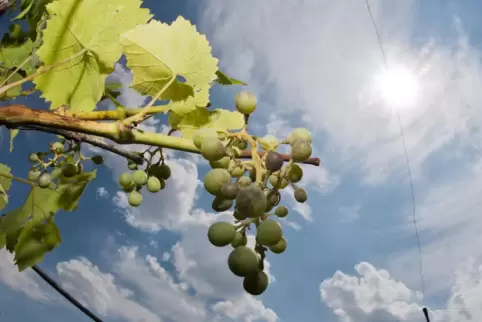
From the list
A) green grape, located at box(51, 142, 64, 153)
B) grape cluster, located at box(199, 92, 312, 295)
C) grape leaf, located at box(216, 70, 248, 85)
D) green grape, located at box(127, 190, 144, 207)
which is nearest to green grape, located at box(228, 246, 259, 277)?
grape cluster, located at box(199, 92, 312, 295)

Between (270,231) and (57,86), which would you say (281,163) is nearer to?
(270,231)

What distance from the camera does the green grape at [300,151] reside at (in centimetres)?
47

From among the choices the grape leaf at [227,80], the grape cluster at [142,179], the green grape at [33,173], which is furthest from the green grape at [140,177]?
the grape leaf at [227,80]

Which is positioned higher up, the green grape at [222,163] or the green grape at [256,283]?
the green grape at [222,163]

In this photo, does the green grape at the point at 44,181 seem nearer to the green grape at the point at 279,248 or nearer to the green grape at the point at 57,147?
the green grape at the point at 57,147

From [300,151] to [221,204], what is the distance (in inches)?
5.9

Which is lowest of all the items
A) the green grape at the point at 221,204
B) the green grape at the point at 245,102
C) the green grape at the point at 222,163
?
the green grape at the point at 222,163

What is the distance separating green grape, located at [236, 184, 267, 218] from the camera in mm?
454

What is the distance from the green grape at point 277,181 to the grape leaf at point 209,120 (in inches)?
3.4

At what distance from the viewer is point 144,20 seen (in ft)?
1.89

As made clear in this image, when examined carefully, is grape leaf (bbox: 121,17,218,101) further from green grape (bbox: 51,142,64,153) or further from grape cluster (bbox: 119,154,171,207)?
green grape (bbox: 51,142,64,153)

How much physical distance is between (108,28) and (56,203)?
0.39 metres

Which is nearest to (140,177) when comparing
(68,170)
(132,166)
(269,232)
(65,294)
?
(132,166)

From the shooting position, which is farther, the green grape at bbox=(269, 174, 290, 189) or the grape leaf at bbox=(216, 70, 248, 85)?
the grape leaf at bbox=(216, 70, 248, 85)
